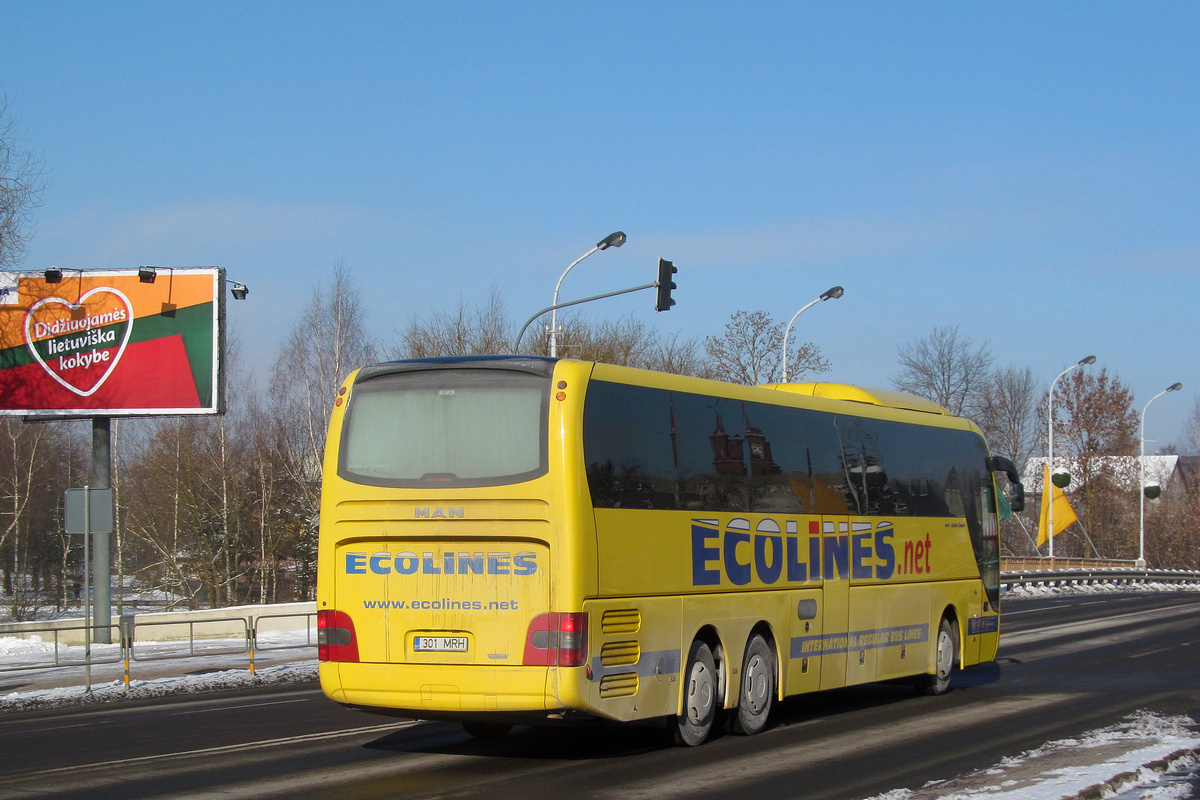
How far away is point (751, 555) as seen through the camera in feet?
39.8

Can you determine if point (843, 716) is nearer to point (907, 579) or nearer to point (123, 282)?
point (907, 579)

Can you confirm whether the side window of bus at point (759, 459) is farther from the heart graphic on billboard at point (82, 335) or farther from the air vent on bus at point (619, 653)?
the heart graphic on billboard at point (82, 335)

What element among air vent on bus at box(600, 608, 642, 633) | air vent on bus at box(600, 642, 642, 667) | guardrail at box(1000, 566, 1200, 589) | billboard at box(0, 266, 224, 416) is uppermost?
billboard at box(0, 266, 224, 416)

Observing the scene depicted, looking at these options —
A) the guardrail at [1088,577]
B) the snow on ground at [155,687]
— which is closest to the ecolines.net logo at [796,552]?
the snow on ground at [155,687]

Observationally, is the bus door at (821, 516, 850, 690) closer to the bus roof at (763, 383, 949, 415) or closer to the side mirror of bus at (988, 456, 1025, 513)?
A: the bus roof at (763, 383, 949, 415)

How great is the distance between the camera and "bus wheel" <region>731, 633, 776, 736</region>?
12.0 metres

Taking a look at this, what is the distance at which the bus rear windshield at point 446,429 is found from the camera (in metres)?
10.1

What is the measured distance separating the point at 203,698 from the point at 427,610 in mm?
8472

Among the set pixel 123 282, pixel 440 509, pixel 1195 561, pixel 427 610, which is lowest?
pixel 1195 561

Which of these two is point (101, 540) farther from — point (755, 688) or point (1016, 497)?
point (755, 688)

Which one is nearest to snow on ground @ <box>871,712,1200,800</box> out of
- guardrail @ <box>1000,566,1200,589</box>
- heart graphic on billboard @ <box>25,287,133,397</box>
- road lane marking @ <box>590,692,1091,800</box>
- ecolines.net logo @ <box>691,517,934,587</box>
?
road lane marking @ <box>590,692,1091,800</box>

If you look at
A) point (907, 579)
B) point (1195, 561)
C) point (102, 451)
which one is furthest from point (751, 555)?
point (1195, 561)

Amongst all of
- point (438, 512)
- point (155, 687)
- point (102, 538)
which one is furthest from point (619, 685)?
point (102, 538)

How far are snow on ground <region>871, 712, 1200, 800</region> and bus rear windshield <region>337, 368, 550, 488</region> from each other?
3.80 m
